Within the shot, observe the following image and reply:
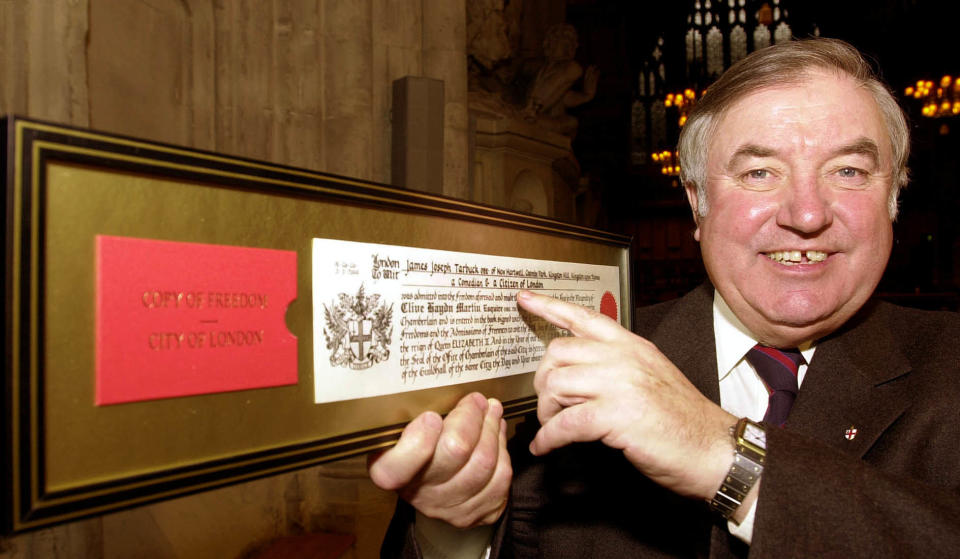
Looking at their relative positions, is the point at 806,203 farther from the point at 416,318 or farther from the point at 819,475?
the point at 416,318

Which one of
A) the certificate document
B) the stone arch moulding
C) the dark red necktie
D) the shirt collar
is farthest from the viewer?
the stone arch moulding

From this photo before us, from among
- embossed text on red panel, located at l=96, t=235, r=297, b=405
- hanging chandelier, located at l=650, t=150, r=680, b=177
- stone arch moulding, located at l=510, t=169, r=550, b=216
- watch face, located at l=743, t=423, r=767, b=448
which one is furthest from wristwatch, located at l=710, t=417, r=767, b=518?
hanging chandelier, located at l=650, t=150, r=680, b=177

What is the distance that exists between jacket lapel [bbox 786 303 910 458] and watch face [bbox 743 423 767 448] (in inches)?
15.5

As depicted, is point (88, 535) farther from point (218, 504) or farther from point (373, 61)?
point (373, 61)

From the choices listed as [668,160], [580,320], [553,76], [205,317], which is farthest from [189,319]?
[668,160]

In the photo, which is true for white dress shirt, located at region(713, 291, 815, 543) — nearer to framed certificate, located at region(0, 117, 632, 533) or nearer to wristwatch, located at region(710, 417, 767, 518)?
wristwatch, located at region(710, 417, 767, 518)

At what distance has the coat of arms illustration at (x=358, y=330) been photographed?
83 cm

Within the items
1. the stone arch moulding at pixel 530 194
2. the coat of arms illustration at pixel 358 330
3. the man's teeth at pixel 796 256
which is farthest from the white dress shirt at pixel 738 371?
the stone arch moulding at pixel 530 194

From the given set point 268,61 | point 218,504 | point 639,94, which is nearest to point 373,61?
point 268,61

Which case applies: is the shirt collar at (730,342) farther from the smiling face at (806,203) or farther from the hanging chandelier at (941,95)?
the hanging chandelier at (941,95)

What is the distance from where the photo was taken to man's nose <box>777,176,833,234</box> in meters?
1.25

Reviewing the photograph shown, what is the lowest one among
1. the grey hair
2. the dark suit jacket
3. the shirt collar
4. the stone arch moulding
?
the dark suit jacket

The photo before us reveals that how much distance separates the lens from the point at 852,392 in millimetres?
1271

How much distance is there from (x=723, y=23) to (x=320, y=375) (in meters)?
23.5
